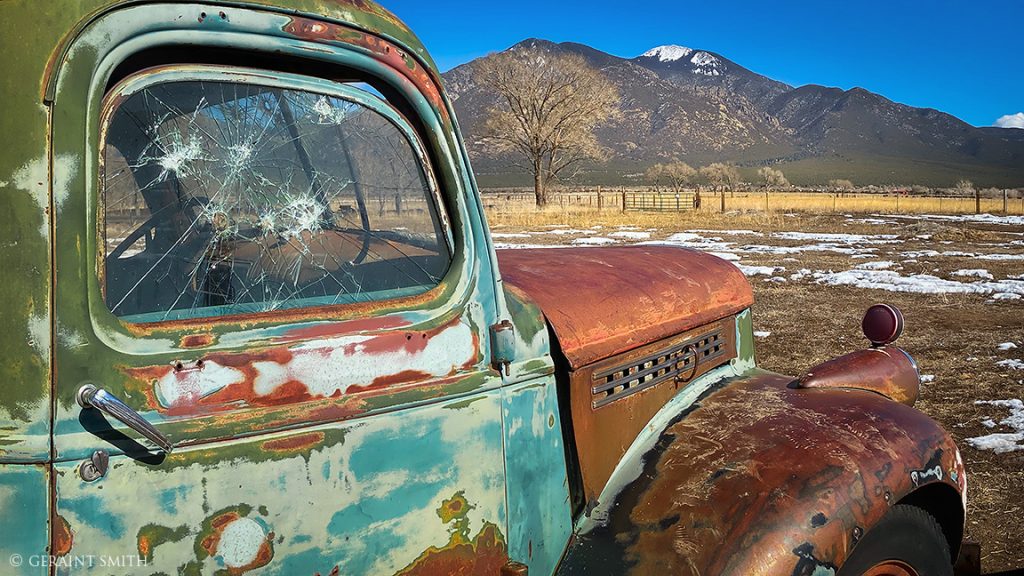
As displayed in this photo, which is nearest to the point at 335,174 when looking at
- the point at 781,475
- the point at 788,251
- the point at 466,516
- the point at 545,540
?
the point at 466,516

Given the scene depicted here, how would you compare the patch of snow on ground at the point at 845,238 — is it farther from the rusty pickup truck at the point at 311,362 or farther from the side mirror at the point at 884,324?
the rusty pickup truck at the point at 311,362

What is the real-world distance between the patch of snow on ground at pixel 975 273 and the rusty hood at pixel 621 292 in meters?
10.9

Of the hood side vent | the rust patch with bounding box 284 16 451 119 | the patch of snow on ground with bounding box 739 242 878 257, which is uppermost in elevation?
the rust patch with bounding box 284 16 451 119

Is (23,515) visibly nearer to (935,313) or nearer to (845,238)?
(935,313)

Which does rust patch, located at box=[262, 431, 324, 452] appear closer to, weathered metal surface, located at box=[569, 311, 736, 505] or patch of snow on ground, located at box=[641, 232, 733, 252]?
weathered metal surface, located at box=[569, 311, 736, 505]

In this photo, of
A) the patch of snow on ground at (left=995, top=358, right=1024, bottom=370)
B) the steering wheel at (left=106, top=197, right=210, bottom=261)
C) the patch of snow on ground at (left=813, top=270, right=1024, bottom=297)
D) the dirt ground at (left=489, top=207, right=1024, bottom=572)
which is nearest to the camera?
the steering wheel at (left=106, top=197, right=210, bottom=261)

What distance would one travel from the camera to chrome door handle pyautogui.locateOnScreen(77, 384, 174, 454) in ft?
3.86

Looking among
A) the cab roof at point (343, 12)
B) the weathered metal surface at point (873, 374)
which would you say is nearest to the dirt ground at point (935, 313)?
the weathered metal surface at point (873, 374)

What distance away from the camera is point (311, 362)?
1.44 m

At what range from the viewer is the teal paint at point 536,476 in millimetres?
1695

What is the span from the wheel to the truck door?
0.98m

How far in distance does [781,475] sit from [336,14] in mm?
1505

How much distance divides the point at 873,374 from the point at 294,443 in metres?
2.23

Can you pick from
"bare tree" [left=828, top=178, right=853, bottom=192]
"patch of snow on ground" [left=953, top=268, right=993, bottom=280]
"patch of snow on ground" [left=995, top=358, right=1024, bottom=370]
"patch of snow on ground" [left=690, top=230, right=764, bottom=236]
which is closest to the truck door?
"patch of snow on ground" [left=995, top=358, right=1024, bottom=370]
